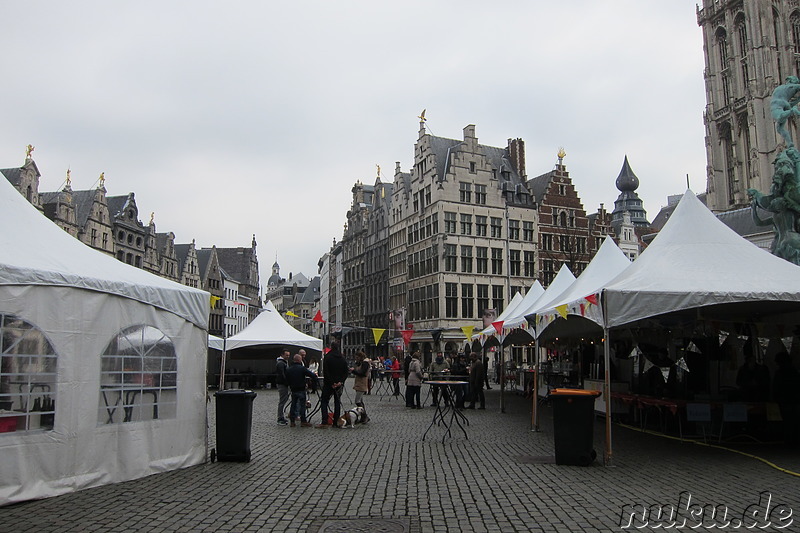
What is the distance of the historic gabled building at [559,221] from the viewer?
175ft

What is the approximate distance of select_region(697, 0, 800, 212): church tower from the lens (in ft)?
235

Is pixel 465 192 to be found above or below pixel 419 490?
above

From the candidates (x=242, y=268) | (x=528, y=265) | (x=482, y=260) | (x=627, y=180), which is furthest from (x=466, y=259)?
(x=627, y=180)

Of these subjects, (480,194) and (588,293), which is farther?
(480,194)

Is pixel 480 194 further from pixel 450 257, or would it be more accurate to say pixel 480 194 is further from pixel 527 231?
pixel 450 257

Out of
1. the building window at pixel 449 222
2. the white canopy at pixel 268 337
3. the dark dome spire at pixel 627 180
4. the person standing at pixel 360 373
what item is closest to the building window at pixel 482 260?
the building window at pixel 449 222

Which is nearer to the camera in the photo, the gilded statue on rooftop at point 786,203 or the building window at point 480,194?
the gilded statue on rooftop at point 786,203

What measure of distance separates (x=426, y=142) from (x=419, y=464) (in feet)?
149

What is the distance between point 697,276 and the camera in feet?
33.9

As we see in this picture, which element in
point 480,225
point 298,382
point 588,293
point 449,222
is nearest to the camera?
point 588,293

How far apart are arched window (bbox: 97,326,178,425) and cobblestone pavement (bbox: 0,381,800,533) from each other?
3.01ft

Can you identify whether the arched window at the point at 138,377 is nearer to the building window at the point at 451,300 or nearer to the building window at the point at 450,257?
the building window at the point at 451,300

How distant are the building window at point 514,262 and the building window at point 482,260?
7.22 feet

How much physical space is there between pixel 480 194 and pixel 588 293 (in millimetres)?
38778
